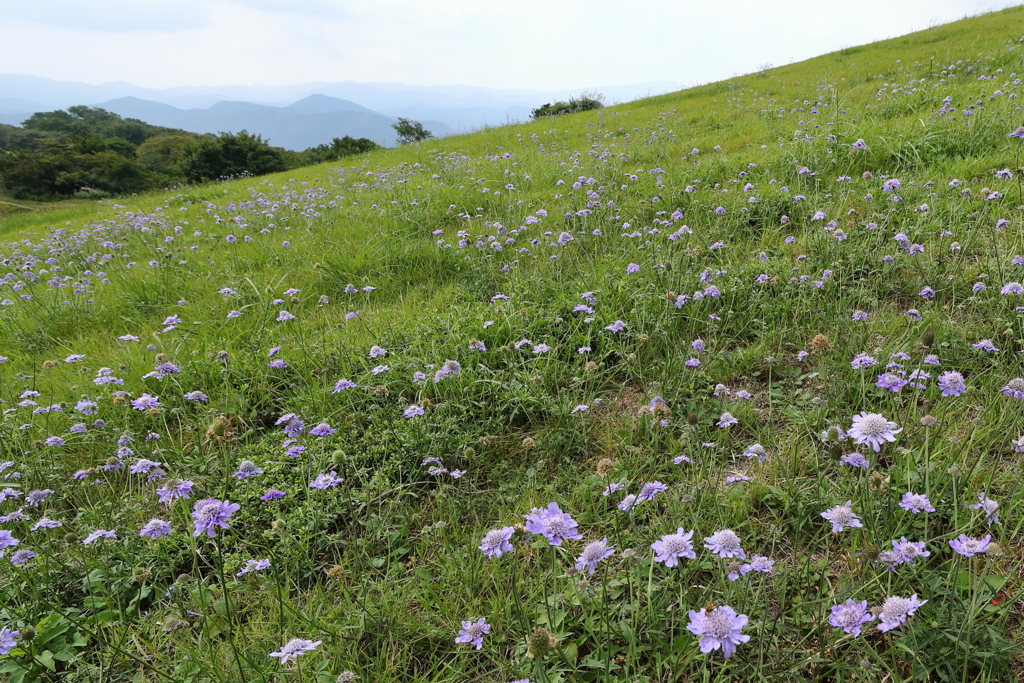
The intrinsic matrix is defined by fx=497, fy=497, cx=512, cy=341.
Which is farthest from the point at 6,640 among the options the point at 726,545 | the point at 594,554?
the point at 726,545

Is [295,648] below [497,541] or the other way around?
below

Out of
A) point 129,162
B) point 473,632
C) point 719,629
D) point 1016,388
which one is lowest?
point 473,632

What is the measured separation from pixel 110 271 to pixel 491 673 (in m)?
6.14

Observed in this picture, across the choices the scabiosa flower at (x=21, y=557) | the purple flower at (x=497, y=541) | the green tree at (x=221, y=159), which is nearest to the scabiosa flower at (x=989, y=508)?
the purple flower at (x=497, y=541)

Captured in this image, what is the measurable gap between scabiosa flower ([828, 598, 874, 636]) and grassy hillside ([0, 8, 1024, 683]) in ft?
0.03

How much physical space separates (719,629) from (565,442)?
1.38 meters

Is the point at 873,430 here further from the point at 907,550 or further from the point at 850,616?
the point at 850,616

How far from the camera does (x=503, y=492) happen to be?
238cm

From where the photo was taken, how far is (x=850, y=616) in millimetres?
1363

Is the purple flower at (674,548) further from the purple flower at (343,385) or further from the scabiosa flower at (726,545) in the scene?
the purple flower at (343,385)

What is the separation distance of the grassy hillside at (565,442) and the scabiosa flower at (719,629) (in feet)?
0.04

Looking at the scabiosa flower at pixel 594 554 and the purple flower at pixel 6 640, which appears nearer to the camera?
the scabiosa flower at pixel 594 554

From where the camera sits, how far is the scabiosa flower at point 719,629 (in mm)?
1232

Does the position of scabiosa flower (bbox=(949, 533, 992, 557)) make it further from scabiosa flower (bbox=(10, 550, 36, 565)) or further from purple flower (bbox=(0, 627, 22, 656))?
scabiosa flower (bbox=(10, 550, 36, 565))
